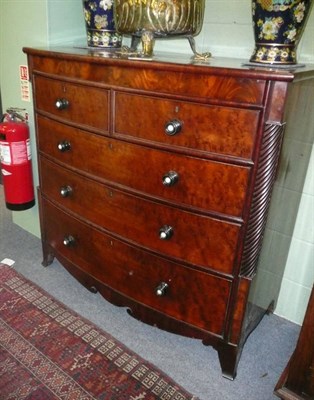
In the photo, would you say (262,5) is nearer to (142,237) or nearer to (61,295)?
(142,237)

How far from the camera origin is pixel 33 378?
55.1 inches

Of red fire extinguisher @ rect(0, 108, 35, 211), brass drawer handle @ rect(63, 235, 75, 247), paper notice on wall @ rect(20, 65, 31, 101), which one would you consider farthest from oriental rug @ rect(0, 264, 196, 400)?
paper notice on wall @ rect(20, 65, 31, 101)

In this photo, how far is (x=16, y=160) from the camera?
1975 mm

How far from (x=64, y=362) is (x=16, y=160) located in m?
1.09

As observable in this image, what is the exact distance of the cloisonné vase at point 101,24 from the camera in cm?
149

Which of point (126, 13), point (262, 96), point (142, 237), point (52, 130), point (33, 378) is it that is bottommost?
point (33, 378)

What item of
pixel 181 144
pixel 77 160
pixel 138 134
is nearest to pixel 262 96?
pixel 181 144

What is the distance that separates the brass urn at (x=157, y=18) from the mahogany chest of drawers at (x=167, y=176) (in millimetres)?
104

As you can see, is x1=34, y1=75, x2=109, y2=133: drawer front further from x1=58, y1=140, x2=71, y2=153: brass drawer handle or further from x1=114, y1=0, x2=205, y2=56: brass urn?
x1=114, y1=0, x2=205, y2=56: brass urn

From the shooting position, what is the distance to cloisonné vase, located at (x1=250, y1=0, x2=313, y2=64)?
1.06 meters

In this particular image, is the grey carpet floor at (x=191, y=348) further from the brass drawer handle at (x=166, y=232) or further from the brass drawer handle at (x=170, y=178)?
the brass drawer handle at (x=170, y=178)

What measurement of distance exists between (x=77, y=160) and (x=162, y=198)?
457 mm

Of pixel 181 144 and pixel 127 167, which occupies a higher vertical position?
pixel 181 144

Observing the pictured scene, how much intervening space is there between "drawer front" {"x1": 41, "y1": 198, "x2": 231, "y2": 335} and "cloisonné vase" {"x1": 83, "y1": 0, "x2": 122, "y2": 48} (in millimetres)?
801
